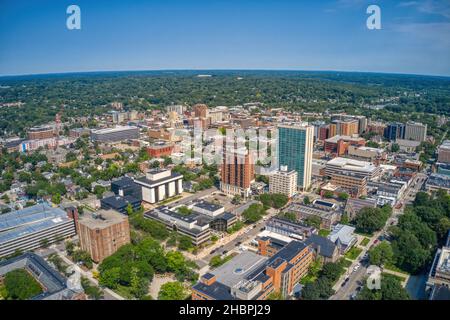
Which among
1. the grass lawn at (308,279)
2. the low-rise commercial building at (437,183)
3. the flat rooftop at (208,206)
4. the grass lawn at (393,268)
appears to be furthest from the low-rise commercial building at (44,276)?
the low-rise commercial building at (437,183)

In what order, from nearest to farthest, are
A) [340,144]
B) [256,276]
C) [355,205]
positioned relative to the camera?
[256,276]
[355,205]
[340,144]

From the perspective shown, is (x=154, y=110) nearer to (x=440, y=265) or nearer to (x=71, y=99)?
(x=71, y=99)

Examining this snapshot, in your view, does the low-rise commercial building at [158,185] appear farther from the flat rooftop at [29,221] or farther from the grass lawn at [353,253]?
the grass lawn at [353,253]

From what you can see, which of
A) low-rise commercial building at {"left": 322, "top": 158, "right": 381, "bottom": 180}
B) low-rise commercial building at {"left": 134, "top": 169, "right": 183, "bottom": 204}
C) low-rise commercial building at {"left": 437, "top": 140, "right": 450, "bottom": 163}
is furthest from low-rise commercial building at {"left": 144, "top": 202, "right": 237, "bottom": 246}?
low-rise commercial building at {"left": 437, "top": 140, "right": 450, "bottom": 163}

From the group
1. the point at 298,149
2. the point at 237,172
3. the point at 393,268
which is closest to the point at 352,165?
the point at 298,149

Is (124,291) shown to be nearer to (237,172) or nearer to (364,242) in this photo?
(237,172)

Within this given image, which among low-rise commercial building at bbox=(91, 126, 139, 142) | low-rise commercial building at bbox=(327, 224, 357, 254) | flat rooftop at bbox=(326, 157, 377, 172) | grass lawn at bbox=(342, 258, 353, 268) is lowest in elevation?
grass lawn at bbox=(342, 258, 353, 268)

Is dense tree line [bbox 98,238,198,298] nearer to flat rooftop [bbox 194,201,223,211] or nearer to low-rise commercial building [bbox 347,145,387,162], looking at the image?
flat rooftop [bbox 194,201,223,211]
